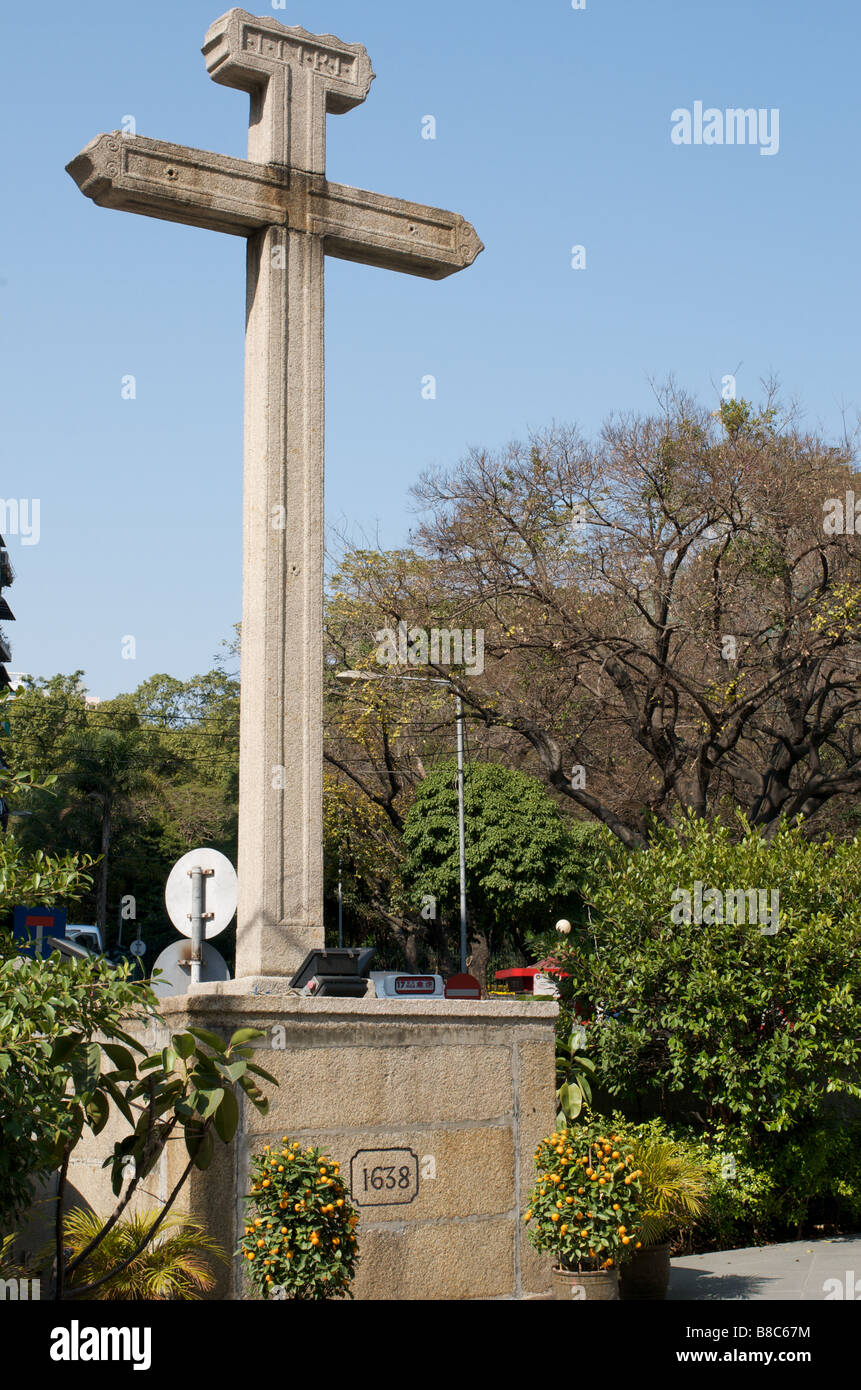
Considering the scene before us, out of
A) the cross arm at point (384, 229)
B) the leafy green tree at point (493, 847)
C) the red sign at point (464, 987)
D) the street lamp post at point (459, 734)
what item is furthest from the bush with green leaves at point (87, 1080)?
the leafy green tree at point (493, 847)

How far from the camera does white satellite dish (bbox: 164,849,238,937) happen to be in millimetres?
9148

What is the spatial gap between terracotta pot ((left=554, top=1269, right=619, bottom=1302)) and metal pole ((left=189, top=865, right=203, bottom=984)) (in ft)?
10.0

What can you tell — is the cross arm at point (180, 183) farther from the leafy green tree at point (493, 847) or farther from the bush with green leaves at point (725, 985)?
the leafy green tree at point (493, 847)

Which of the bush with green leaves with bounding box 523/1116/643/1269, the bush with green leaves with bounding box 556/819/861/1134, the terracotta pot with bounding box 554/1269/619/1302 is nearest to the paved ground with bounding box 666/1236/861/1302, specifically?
the bush with green leaves with bounding box 556/819/861/1134

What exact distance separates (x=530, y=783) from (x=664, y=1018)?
26.8 meters

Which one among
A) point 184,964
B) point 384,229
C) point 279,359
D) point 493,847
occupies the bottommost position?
point 184,964

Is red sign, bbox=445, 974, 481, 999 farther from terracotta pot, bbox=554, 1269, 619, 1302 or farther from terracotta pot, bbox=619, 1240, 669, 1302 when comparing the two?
terracotta pot, bbox=554, 1269, 619, 1302

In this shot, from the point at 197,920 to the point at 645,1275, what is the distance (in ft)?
11.4

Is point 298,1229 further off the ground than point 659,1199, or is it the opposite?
point 298,1229

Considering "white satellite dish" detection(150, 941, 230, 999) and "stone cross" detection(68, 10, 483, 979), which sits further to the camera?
"white satellite dish" detection(150, 941, 230, 999)

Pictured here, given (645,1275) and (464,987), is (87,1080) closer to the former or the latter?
(645,1275)

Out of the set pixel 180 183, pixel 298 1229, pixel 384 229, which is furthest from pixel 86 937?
pixel 298 1229

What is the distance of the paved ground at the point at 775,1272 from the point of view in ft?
28.1

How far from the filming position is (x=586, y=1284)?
7.32 meters
